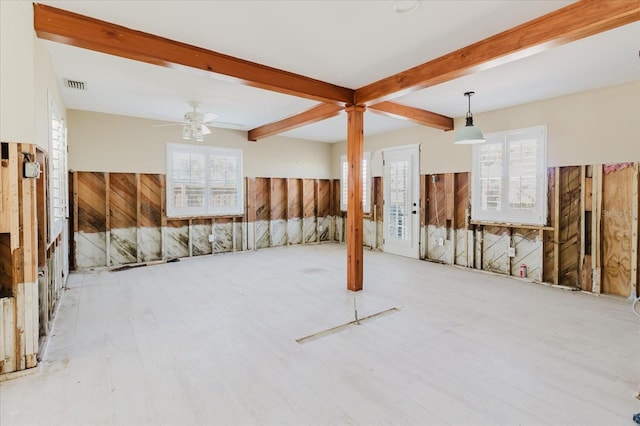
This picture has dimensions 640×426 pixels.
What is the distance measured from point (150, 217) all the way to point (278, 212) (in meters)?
2.88

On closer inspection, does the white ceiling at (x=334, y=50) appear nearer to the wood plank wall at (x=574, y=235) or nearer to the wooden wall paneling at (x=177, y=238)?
the wood plank wall at (x=574, y=235)

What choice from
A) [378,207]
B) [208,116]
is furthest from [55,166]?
[378,207]

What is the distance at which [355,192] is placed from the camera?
173 inches

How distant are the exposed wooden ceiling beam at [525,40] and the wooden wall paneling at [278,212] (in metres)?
4.64

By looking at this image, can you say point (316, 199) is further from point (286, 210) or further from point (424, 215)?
point (424, 215)

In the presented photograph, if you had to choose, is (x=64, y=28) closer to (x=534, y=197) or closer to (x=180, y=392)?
(x=180, y=392)

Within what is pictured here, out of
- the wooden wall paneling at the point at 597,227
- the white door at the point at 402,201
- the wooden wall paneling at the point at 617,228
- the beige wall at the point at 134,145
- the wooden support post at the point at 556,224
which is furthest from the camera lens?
the white door at the point at 402,201

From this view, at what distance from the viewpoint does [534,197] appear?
16.1 ft

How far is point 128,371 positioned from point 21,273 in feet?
3.57

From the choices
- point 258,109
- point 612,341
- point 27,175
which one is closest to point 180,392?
point 27,175

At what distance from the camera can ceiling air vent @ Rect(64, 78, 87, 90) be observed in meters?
4.04

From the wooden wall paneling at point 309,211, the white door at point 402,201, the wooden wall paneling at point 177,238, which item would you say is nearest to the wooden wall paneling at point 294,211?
the wooden wall paneling at point 309,211

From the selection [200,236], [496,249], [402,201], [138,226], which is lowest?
[496,249]

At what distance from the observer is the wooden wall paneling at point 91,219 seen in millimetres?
5586
